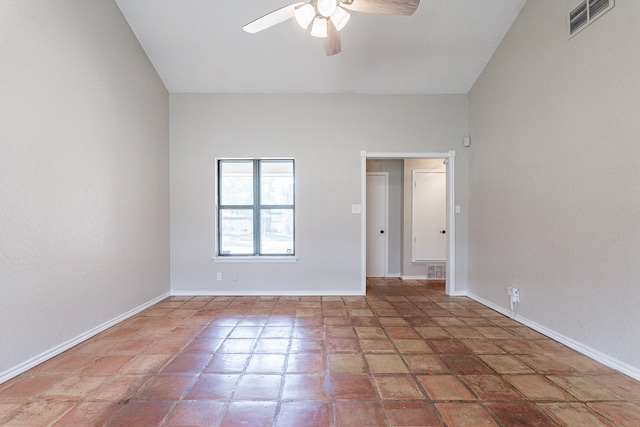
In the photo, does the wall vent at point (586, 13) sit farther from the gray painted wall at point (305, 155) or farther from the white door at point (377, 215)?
the white door at point (377, 215)

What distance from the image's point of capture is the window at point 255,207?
14.0 feet

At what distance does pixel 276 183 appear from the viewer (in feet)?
14.0

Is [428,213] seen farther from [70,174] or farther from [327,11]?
[70,174]

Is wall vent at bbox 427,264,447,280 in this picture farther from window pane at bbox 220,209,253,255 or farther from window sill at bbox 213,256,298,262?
window pane at bbox 220,209,253,255

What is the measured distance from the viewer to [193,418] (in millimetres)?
1597

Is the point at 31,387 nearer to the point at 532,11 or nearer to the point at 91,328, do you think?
the point at 91,328

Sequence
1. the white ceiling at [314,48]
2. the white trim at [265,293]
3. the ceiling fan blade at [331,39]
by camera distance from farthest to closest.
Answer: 1. the white trim at [265,293]
2. the white ceiling at [314,48]
3. the ceiling fan blade at [331,39]

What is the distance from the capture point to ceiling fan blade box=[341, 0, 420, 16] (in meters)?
2.08

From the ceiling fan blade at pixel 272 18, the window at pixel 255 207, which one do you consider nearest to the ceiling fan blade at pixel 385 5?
the ceiling fan blade at pixel 272 18

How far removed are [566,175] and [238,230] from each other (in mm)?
3873

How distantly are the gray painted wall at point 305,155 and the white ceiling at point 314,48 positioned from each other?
0.75 feet

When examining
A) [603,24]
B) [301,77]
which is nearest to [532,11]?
[603,24]

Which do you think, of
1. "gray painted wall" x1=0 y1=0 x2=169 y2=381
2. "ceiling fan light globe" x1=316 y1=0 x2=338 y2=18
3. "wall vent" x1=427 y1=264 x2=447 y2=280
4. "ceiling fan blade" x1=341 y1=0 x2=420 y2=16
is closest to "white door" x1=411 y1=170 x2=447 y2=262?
"wall vent" x1=427 y1=264 x2=447 y2=280

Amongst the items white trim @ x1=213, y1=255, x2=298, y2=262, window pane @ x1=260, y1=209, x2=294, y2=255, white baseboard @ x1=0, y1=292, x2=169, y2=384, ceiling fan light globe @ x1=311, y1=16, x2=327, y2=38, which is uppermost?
ceiling fan light globe @ x1=311, y1=16, x2=327, y2=38
